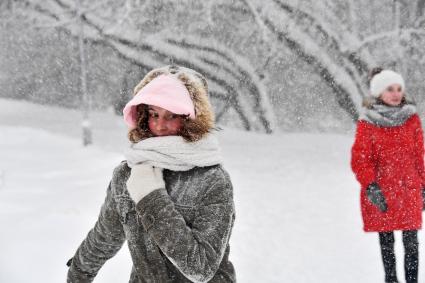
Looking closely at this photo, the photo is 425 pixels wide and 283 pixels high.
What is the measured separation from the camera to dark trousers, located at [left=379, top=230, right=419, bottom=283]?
14.6ft

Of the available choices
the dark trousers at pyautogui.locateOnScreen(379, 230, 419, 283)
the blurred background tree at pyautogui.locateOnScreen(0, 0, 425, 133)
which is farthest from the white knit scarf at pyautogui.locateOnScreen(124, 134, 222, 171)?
the blurred background tree at pyautogui.locateOnScreen(0, 0, 425, 133)

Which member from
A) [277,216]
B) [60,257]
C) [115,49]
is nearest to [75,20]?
[115,49]

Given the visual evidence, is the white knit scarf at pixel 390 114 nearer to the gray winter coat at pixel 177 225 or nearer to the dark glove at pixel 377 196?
the dark glove at pixel 377 196

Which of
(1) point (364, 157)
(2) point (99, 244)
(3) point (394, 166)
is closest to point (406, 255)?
(3) point (394, 166)

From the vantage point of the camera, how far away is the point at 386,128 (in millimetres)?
4426

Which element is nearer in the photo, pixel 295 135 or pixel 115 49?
pixel 295 135

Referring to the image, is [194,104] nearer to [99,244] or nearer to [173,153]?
[173,153]

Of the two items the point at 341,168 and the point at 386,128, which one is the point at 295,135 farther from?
the point at 386,128

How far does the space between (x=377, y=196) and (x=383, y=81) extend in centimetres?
91

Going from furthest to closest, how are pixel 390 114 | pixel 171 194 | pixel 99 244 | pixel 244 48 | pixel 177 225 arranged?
pixel 244 48, pixel 390 114, pixel 99 244, pixel 171 194, pixel 177 225

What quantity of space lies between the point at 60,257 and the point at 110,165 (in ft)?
16.1

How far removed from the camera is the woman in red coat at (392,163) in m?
4.41

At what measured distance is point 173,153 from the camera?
6.39 ft

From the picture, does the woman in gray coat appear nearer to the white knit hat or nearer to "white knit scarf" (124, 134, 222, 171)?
"white knit scarf" (124, 134, 222, 171)
